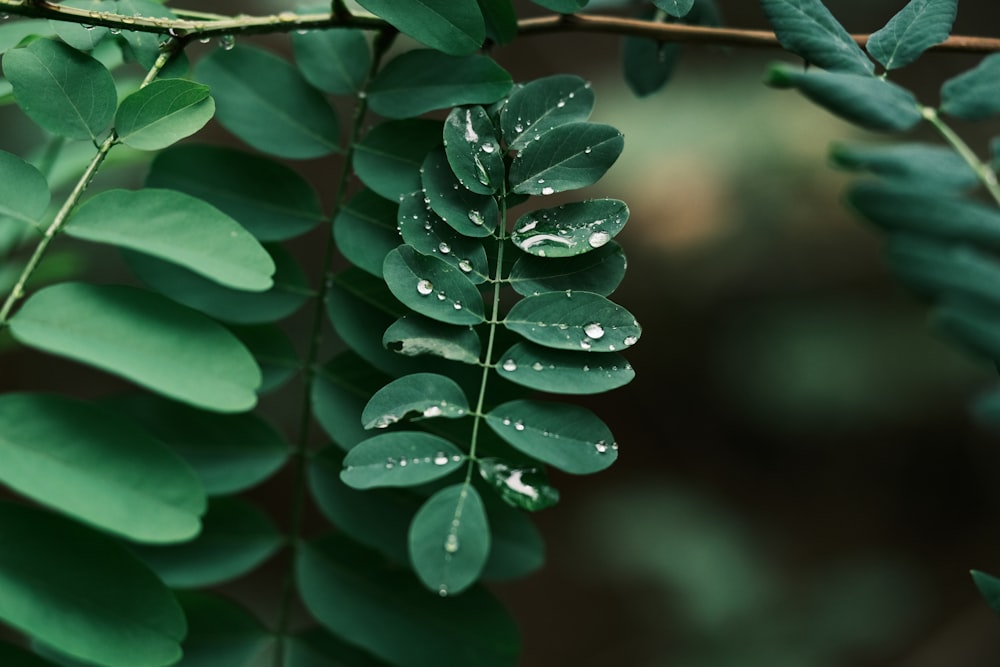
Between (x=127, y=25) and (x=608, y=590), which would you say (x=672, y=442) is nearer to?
(x=608, y=590)

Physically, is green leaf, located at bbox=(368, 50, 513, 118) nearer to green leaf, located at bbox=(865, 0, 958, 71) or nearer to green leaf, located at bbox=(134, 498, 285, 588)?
green leaf, located at bbox=(865, 0, 958, 71)

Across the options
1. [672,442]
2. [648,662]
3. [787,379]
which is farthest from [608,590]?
[787,379]

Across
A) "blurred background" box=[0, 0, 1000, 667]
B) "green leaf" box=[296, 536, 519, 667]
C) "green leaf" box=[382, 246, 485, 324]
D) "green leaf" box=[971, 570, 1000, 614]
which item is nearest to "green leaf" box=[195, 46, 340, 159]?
"green leaf" box=[382, 246, 485, 324]

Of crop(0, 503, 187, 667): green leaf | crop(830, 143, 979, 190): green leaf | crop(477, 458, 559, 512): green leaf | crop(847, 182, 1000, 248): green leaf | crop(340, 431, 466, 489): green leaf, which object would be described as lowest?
crop(0, 503, 187, 667): green leaf

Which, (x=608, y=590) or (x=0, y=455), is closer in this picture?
(x=0, y=455)

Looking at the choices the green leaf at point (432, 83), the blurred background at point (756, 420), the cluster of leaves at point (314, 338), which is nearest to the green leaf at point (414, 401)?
the cluster of leaves at point (314, 338)

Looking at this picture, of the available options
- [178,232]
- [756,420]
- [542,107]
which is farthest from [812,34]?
[756,420]
